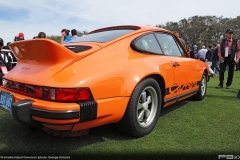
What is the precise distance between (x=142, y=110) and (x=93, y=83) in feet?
2.90

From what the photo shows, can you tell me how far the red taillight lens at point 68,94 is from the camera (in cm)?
178

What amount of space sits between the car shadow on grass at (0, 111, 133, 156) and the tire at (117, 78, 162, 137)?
0.17 metres

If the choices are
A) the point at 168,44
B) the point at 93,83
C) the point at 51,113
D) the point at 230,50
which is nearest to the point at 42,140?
the point at 51,113

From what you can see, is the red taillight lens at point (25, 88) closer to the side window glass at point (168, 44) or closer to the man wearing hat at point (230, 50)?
the side window glass at point (168, 44)

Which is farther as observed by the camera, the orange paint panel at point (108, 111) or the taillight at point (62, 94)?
the orange paint panel at point (108, 111)

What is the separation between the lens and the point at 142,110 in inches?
98.1

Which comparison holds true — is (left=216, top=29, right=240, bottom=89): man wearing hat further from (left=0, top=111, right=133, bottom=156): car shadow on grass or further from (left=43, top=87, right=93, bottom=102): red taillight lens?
(left=43, top=87, right=93, bottom=102): red taillight lens

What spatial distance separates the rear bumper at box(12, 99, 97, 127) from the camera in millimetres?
1732

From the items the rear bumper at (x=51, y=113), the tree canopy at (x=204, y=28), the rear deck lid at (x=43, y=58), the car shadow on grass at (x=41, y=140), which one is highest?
the tree canopy at (x=204, y=28)

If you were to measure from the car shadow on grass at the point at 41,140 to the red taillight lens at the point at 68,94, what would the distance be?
609 mm

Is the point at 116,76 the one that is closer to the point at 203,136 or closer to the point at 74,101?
the point at 74,101

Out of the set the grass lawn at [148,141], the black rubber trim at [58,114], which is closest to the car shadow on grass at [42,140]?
the grass lawn at [148,141]

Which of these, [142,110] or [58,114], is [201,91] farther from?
[58,114]

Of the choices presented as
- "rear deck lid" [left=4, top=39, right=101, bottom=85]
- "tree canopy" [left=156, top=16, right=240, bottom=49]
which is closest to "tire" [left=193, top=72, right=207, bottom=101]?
"rear deck lid" [left=4, top=39, right=101, bottom=85]
